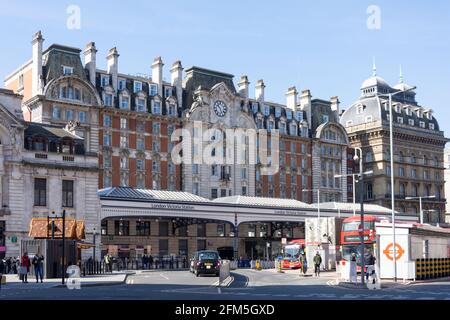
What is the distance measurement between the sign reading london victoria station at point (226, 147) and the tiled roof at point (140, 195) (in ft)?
35.6

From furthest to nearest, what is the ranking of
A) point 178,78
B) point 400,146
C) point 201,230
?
1. point 400,146
2. point 178,78
3. point 201,230

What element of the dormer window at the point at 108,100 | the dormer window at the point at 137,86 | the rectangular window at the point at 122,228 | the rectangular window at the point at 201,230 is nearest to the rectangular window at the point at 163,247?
the rectangular window at the point at 122,228

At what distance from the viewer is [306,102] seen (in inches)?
4375

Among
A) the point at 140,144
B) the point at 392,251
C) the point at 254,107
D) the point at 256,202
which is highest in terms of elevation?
the point at 254,107

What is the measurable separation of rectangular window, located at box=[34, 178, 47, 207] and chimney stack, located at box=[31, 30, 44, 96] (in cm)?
1989

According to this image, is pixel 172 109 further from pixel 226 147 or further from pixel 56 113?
pixel 56 113

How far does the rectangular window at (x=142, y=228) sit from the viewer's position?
84750mm

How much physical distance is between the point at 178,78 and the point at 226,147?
11686 millimetres

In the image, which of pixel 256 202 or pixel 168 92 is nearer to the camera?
pixel 256 202

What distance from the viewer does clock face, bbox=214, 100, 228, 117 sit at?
310 ft

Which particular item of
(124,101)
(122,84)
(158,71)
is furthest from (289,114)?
(124,101)

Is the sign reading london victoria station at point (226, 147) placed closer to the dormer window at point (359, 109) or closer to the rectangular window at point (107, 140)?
the rectangular window at point (107, 140)

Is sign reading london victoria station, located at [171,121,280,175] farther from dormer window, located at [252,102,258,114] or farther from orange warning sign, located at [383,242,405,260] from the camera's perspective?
orange warning sign, located at [383,242,405,260]

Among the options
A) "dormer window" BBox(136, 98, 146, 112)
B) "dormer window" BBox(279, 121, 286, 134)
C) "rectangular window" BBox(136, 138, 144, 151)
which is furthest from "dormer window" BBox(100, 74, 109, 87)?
"dormer window" BBox(279, 121, 286, 134)
